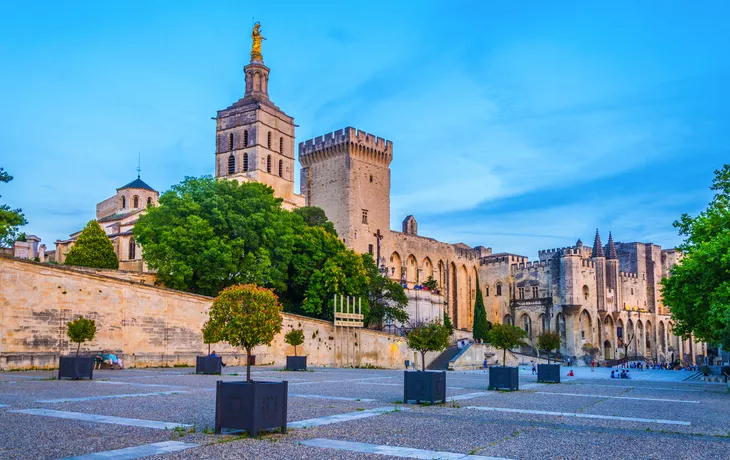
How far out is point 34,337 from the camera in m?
23.4

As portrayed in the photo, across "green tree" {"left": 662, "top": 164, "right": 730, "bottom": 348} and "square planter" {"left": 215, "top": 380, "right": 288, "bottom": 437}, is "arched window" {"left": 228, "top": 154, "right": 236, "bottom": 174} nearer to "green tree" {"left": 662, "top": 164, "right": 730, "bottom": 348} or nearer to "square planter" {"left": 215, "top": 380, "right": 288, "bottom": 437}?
"green tree" {"left": 662, "top": 164, "right": 730, "bottom": 348}

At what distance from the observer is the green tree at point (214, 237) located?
3344 centimetres

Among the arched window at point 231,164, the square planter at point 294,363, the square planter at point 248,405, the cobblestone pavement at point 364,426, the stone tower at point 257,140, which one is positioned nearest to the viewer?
the cobblestone pavement at point 364,426

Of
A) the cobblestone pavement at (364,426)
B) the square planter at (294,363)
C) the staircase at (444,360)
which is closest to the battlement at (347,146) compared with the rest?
the staircase at (444,360)

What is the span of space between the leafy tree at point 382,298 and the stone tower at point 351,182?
427 inches

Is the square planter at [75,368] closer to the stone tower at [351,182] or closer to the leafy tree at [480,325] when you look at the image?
the stone tower at [351,182]

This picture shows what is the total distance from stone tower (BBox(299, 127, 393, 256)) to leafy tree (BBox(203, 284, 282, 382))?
45.1 metres

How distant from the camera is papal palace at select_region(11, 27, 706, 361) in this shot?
58.9 m

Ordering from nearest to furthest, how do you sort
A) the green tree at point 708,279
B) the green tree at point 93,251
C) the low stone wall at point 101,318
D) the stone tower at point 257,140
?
the green tree at point 708,279, the low stone wall at point 101,318, the green tree at point 93,251, the stone tower at point 257,140

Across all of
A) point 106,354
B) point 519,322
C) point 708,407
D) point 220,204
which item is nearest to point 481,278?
point 519,322

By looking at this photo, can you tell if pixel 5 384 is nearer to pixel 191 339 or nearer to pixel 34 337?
pixel 34 337

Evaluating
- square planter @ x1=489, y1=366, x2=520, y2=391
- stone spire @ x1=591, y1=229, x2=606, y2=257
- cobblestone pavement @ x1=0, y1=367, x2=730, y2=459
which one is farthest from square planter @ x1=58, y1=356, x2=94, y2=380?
stone spire @ x1=591, y1=229, x2=606, y2=257

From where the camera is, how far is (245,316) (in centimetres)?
1166

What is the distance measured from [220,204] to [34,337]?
45.1 feet
